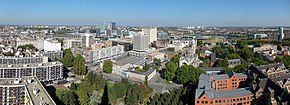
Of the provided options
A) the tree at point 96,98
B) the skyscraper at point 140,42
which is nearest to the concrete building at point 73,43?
the skyscraper at point 140,42

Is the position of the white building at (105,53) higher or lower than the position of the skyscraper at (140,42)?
lower

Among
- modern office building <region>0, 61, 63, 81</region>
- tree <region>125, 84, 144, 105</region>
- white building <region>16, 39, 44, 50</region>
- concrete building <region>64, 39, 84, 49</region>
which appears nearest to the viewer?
tree <region>125, 84, 144, 105</region>

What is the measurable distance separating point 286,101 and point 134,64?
7.82 metres

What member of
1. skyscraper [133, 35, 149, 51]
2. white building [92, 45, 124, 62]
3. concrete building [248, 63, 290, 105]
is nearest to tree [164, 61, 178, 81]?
concrete building [248, 63, 290, 105]

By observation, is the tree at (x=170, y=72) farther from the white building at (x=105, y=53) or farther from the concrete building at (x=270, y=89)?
the white building at (x=105, y=53)

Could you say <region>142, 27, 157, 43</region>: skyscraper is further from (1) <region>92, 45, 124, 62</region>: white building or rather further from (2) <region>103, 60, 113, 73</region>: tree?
(2) <region>103, 60, 113, 73</region>: tree

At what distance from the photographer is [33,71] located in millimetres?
8188

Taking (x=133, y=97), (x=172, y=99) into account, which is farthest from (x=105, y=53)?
(x=172, y=99)

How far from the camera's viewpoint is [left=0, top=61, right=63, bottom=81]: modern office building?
26.2 ft

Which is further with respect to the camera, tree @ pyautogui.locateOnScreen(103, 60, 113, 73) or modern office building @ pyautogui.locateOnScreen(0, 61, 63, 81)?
tree @ pyautogui.locateOnScreen(103, 60, 113, 73)

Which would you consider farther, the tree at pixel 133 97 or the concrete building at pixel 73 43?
the concrete building at pixel 73 43

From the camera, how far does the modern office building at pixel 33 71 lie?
8000mm

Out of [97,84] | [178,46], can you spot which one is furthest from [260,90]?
[178,46]

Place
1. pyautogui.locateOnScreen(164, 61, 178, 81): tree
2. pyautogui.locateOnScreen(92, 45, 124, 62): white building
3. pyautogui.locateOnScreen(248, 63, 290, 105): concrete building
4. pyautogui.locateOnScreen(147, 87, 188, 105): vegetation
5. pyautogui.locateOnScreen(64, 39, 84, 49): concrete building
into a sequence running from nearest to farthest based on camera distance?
pyautogui.locateOnScreen(248, 63, 290, 105): concrete building → pyautogui.locateOnScreen(147, 87, 188, 105): vegetation → pyautogui.locateOnScreen(164, 61, 178, 81): tree → pyautogui.locateOnScreen(92, 45, 124, 62): white building → pyautogui.locateOnScreen(64, 39, 84, 49): concrete building
